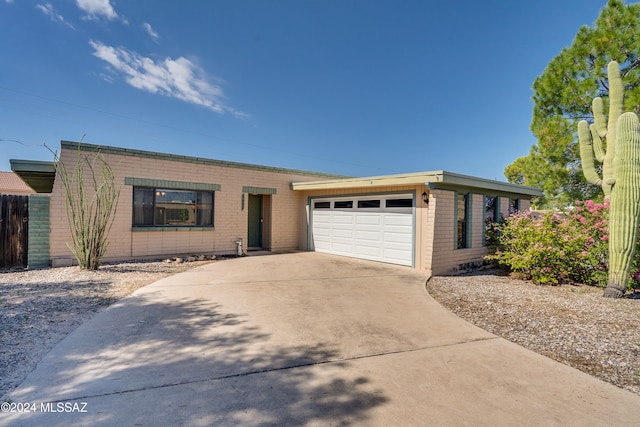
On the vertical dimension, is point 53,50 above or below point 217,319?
above

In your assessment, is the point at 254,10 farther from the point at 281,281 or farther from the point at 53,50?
the point at 281,281

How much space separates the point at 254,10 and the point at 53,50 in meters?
9.08

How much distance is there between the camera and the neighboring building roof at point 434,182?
26.6 feet

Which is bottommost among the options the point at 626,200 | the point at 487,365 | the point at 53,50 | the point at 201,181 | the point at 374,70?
the point at 487,365

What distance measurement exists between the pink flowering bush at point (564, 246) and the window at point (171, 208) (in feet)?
32.6

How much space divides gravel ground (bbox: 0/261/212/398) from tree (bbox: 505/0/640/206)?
13.9 metres

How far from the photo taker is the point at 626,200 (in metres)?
6.12

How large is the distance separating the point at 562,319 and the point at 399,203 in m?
5.15

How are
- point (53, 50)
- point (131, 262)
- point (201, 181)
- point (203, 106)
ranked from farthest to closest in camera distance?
1. point (203, 106)
2. point (53, 50)
3. point (201, 181)
4. point (131, 262)

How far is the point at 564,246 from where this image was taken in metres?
7.79

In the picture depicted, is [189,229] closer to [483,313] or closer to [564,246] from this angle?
[483,313]

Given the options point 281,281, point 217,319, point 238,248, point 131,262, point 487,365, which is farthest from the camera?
point 238,248

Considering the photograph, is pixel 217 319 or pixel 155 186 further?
pixel 155 186

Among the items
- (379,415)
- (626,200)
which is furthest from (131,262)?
(626,200)
